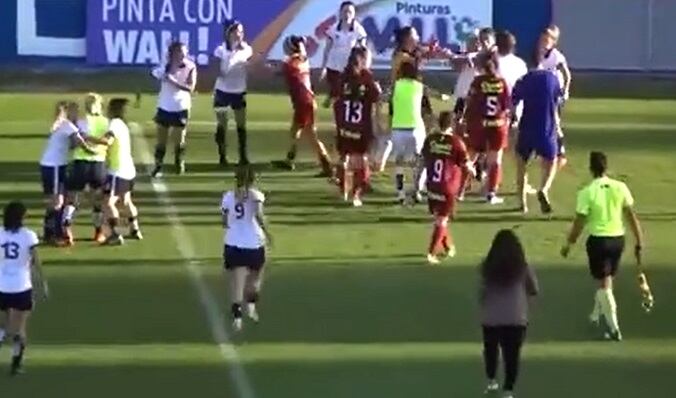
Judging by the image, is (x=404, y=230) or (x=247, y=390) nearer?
(x=247, y=390)

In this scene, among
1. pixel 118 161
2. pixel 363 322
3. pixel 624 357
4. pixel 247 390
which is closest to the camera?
pixel 247 390

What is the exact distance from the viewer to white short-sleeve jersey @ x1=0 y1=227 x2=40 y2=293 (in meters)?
14.9

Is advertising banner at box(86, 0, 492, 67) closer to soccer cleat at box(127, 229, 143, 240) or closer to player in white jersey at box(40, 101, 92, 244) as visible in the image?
soccer cleat at box(127, 229, 143, 240)

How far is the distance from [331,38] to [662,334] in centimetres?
1070

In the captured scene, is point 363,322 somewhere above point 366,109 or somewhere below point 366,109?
below

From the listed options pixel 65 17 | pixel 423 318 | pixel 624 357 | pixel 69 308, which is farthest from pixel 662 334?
pixel 65 17

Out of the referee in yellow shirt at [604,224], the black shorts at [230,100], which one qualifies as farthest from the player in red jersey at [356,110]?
the referee in yellow shirt at [604,224]

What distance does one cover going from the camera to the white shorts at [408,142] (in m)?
22.0

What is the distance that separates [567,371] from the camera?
1537 centimetres

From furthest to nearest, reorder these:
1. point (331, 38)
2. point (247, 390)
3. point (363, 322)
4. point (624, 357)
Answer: point (331, 38) < point (363, 322) < point (624, 357) < point (247, 390)

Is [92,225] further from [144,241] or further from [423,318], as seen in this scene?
[423,318]

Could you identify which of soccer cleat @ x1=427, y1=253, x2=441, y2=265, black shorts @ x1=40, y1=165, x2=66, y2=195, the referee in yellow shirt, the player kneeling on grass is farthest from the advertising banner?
the referee in yellow shirt

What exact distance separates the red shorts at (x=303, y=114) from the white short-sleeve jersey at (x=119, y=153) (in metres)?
4.77

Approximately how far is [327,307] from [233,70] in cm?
795
